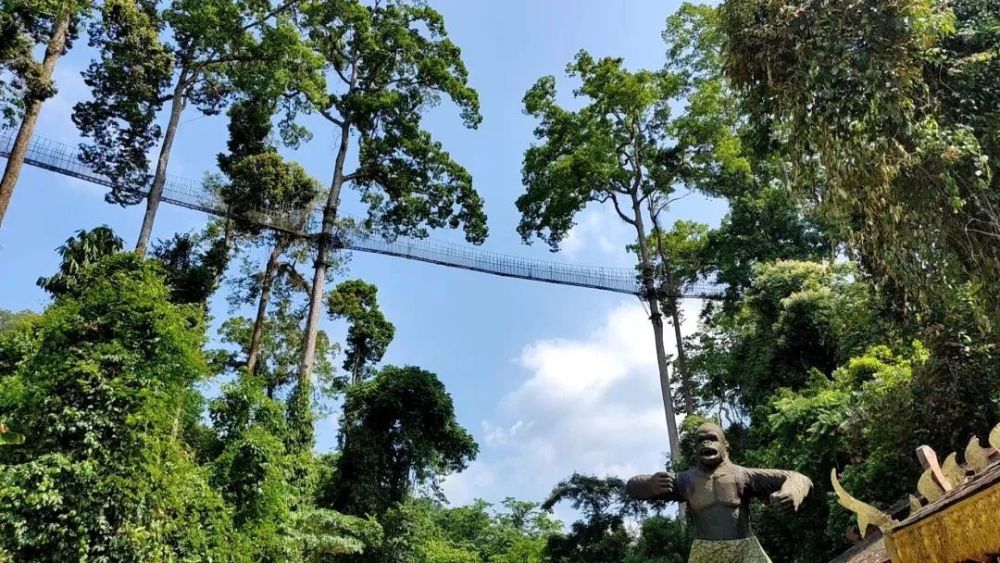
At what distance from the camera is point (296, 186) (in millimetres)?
16594

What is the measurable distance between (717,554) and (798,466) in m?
7.31

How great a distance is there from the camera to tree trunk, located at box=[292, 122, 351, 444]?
1306 centimetres

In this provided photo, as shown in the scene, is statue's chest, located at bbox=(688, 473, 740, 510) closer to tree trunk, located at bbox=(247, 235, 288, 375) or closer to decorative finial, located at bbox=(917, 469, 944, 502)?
decorative finial, located at bbox=(917, 469, 944, 502)

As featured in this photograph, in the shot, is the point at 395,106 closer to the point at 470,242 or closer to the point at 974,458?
the point at 470,242

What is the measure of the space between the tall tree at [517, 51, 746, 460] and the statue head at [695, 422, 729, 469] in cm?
1259

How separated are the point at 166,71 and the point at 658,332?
11523 mm

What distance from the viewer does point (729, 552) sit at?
10.3ft

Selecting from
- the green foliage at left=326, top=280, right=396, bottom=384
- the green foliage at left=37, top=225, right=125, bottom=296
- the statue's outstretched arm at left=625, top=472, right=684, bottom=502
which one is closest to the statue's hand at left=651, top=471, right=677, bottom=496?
the statue's outstretched arm at left=625, top=472, right=684, bottom=502

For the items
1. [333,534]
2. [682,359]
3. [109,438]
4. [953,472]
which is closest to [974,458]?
[953,472]

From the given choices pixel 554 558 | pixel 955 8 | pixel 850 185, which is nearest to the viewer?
pixel 850 185

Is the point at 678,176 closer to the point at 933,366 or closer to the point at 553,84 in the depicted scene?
the point at 553,84

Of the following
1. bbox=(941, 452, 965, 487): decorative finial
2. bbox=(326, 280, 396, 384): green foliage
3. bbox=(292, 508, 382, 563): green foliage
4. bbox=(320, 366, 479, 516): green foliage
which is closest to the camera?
bbox=(941, 452, 965, 487): decorative finial

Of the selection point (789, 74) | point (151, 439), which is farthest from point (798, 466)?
point (151, 439)

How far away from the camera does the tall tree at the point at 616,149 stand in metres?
16.4
